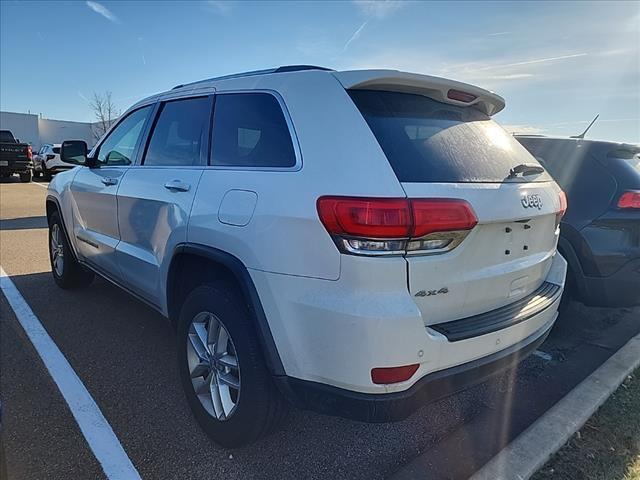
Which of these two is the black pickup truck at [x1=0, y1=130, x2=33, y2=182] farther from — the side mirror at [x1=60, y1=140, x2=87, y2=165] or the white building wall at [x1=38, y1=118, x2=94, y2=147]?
the white building wall at [x1=38, y1=118, x2=94, y2=147]

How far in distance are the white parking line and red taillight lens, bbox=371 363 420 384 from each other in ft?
4.47

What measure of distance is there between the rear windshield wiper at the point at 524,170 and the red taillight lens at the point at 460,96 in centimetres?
46

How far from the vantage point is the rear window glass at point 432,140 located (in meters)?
1.99

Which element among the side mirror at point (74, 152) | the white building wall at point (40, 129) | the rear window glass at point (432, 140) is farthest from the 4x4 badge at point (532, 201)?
the white building wall at point (40, 129)

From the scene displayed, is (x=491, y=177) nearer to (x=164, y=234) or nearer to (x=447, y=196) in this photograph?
(x=447, y=196)

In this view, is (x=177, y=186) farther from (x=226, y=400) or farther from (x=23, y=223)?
(x=23, y=223)

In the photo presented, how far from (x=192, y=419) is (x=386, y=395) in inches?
56.9

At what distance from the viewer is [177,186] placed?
274 centimetres

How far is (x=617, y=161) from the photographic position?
144 inches

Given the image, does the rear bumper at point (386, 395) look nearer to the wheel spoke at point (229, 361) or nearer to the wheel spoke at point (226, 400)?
the wheel spoke at point (229, 361)

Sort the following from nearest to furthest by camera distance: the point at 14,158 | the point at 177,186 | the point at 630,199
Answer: the point at 177,186 < the point at 630,199 < the point at 14,158

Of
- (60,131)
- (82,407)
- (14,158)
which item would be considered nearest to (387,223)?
(82,407)

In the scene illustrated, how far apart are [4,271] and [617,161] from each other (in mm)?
6819

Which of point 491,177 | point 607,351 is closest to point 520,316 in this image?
point 491,177
